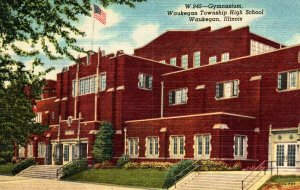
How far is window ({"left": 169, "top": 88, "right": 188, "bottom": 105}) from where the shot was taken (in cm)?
3879

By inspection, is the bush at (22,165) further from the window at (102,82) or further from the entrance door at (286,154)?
the entrance door at (286,154)

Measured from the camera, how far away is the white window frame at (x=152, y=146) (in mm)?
35728

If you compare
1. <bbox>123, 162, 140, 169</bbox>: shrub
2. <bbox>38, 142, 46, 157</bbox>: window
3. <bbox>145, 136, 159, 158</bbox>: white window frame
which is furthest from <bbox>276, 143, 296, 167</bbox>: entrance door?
<bbox>38, 142, 46, 157</bbox>: window

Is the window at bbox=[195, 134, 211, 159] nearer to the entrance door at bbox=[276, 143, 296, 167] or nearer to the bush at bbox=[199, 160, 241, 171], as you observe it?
the bush at bbox=[199, 160, 241, 171]

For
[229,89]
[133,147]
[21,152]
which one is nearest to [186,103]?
[229,89]

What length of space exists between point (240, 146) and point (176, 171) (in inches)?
263

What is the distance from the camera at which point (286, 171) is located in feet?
97.1

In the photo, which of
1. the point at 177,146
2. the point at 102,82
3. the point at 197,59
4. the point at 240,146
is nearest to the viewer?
the point at 240,146

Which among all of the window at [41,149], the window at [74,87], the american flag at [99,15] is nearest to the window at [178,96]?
the american flag at [99,15]

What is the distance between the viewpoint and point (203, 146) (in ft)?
103

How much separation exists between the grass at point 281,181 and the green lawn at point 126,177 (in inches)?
244

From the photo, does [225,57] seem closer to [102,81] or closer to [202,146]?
[102,81]

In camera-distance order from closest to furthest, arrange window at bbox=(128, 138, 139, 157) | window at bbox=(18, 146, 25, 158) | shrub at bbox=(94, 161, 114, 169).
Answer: shrub at bbox=(94, 161, 114, 169)
window at bbox=(128, 138, 139, 157)
window at bbox=(18, 146, 25, 158)

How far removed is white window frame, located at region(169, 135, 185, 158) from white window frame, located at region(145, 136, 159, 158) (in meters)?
1.80
